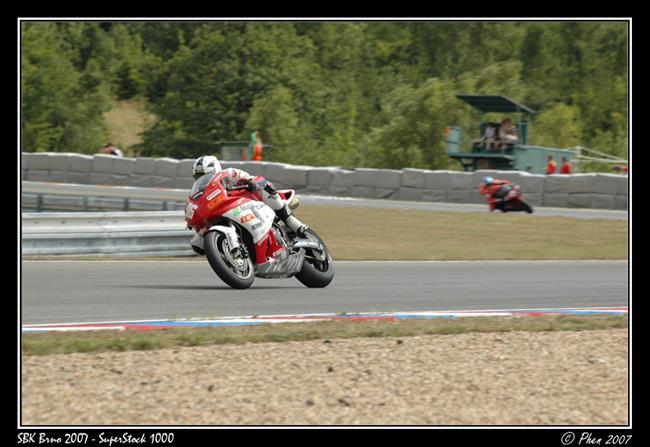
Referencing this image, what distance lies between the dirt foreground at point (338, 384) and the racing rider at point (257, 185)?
2980mm

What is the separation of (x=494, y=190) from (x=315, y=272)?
522 inches

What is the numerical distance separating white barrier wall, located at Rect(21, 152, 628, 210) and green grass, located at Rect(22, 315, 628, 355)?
54.2 ft

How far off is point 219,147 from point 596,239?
28.2 meters

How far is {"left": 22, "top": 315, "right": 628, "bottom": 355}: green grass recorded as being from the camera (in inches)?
308

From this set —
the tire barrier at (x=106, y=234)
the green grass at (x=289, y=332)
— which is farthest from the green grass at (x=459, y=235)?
the green grass at (x=289, y=332)

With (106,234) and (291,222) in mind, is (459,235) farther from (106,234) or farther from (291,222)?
(291,222)

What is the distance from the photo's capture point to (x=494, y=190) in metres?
24.0

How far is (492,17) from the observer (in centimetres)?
1027

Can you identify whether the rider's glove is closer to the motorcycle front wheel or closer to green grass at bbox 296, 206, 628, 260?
the motorcycle front wheel

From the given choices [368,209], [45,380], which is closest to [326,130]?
[368,209]

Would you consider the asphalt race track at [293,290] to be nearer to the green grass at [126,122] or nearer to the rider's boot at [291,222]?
the rider's boot at [291,222]

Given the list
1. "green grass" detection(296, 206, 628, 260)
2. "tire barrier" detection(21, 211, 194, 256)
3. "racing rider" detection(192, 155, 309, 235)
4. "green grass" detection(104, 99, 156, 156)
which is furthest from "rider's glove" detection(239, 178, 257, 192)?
"green grass" detection(104, 99, 156, 156)

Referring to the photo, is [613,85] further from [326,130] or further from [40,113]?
[40,113]

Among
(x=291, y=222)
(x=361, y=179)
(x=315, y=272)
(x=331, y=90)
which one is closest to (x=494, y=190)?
(x=361, y=179)
